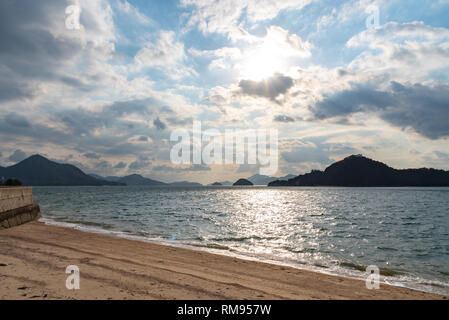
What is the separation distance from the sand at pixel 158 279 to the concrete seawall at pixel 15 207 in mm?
9681

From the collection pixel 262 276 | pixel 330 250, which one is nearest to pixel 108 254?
pixel 262 276

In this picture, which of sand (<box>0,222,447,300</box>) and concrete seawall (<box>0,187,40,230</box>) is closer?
sand (<box>0,222,447,300</box>)

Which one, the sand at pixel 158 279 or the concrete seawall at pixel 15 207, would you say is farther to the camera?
the concrete seawall at pixel 15 207

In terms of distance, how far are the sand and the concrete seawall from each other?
31.8 feet

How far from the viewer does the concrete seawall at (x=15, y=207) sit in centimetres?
1991

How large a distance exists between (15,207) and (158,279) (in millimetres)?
21940

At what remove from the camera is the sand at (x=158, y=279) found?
704 cm

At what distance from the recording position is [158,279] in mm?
8453

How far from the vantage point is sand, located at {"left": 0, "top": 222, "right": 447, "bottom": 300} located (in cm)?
704
